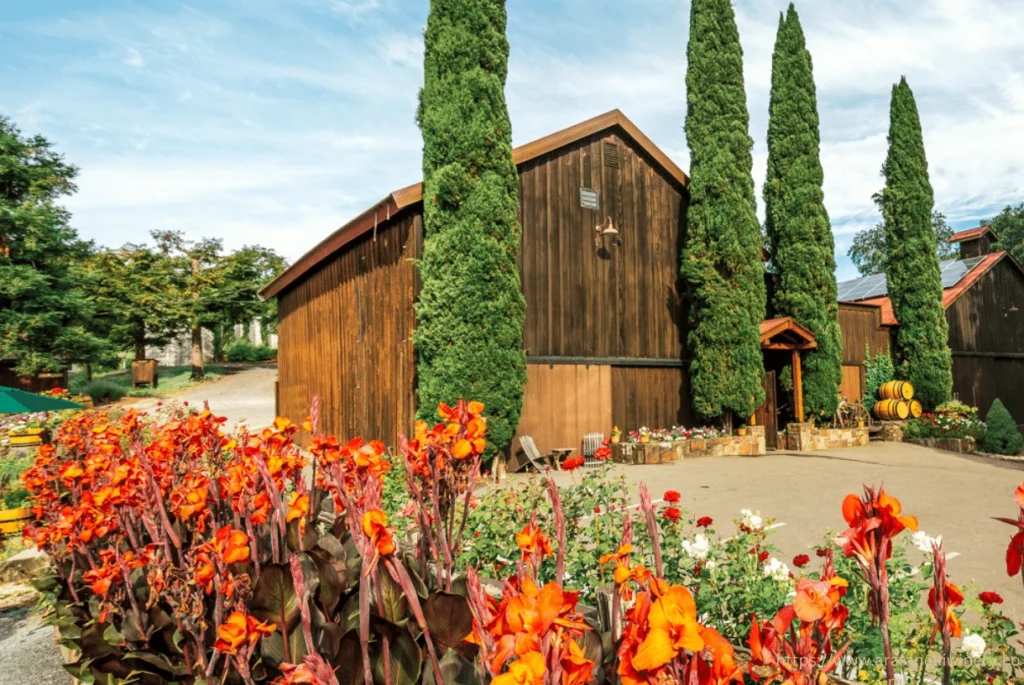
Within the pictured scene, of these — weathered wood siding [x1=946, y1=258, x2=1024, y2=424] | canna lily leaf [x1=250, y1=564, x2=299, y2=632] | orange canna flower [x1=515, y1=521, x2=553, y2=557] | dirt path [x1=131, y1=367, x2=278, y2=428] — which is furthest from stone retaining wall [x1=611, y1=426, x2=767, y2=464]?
orange canna flower [x1=515, y1=521, x2=553, y2=557]

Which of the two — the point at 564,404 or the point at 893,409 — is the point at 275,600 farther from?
the point at 893,409

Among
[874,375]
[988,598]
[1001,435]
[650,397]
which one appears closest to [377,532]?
[988,598]

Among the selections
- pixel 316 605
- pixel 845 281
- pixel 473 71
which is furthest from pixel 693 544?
pixel 845 281

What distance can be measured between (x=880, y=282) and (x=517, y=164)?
19.9 meters

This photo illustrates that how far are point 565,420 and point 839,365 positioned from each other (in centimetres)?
865

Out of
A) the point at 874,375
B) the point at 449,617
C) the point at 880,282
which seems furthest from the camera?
the point at 880,282

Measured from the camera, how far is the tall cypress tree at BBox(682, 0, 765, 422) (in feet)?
49.2

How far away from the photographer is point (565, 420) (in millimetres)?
13422

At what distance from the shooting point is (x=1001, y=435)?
54.3 ft

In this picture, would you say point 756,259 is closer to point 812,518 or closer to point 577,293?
point 577,293

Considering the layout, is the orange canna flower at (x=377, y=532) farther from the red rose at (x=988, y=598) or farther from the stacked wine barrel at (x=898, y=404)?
the stacked wine barrel at (x=898, y=404)

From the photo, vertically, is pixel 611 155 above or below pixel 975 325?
above

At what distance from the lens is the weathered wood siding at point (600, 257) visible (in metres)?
13.4

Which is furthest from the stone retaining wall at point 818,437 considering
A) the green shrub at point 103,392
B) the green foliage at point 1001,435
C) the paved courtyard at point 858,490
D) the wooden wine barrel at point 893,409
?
the green shrub at point 103,392
